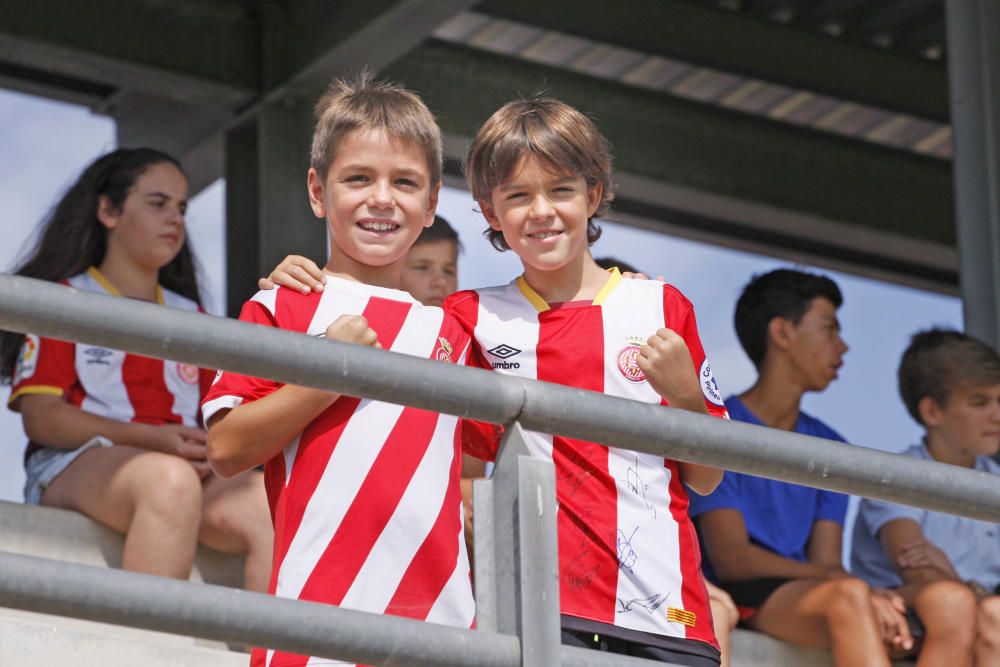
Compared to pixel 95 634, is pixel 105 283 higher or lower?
higher

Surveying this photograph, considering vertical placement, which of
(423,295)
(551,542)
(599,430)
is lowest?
(551,542)

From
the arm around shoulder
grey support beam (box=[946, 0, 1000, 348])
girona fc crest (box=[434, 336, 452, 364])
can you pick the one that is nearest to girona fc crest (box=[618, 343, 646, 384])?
girona fc crest (box=[434, 336, 452, 364])

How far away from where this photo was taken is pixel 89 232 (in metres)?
4.77

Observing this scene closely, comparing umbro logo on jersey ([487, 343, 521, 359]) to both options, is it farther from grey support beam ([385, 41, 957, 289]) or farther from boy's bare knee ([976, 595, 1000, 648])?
grey support beam ([385, 41, 957, 289])

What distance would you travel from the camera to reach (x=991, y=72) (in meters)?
5.81

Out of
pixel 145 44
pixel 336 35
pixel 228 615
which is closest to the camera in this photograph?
pixel 228 615

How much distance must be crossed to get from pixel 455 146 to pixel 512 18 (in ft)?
2.16

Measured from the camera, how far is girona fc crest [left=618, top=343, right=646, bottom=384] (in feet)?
9.71

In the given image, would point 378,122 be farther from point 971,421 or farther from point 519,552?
point 971,421

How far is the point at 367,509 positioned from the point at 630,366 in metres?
0.60

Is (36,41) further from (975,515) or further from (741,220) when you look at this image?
(975,515)

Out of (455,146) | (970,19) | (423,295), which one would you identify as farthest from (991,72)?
(455,146)

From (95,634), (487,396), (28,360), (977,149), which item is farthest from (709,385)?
(977,149)

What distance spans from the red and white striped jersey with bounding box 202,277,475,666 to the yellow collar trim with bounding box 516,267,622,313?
38 centimetres
